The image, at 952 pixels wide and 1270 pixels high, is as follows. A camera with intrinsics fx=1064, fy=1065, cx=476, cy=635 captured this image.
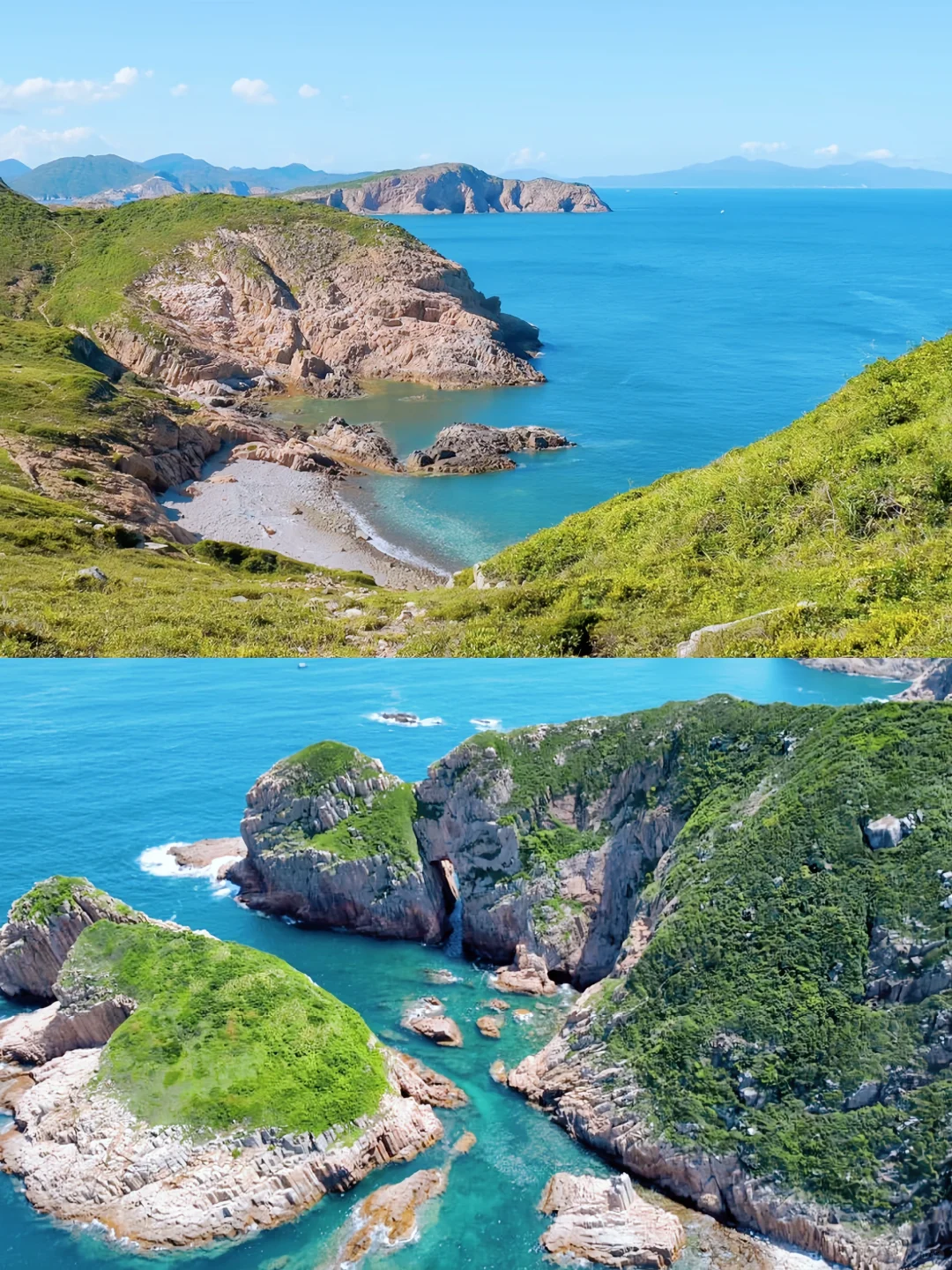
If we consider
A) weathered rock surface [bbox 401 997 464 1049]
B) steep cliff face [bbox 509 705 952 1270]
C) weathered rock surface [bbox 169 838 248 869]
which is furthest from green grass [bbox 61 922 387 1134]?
steep cliff face [bbox 509 705 952 1270]

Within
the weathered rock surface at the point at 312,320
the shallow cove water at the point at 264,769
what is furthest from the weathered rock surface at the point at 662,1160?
the weathered rock surface at the point at 312,320

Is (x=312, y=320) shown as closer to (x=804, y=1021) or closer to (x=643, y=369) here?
(x=643, y=369)

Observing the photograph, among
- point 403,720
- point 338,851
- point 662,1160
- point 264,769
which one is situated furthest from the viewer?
point 338,851

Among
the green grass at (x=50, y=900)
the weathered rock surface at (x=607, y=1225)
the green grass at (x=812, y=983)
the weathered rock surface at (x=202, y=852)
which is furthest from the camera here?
the weathered rock surface at (x=202, y=852)

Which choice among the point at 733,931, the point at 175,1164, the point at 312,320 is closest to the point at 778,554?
the point at 733,931

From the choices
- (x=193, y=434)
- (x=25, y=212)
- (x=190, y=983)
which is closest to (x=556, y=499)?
(x=193, y=434)

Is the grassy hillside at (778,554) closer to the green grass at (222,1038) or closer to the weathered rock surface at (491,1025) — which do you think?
the green grass at (222,1038)
